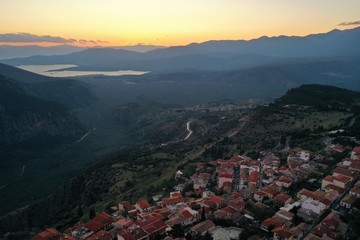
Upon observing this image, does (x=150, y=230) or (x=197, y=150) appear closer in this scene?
(x=150, y=230)

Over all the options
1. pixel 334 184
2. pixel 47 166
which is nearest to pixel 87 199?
pixel 334 184

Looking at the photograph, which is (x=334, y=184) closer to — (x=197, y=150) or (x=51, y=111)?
(x=197, y=150)

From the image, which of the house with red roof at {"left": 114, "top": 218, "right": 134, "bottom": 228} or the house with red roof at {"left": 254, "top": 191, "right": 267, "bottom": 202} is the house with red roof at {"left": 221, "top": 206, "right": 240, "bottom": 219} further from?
the house with red roof at {"left": 114, "top": 218, "right": 134, "bottom": 228}

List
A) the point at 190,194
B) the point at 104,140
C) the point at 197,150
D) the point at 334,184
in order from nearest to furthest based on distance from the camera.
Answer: the point at 334,184 → the point at 190,194 → the point at 197,150 → the point at 104,140

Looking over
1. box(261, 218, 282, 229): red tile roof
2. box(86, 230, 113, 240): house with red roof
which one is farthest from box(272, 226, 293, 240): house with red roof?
box(86, 230, 113, 240): house with red roof

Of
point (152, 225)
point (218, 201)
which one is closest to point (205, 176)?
point (218, 201)

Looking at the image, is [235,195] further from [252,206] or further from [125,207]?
[125,207]

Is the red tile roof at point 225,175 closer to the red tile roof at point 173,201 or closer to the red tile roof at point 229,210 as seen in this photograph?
the red tile roof at point 173,201

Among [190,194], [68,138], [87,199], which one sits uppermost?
[190,194]

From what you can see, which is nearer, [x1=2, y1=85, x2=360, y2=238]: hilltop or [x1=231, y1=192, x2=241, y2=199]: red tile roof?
[x1=231, y1=192, x2=241, y2=199]: red tile roof
